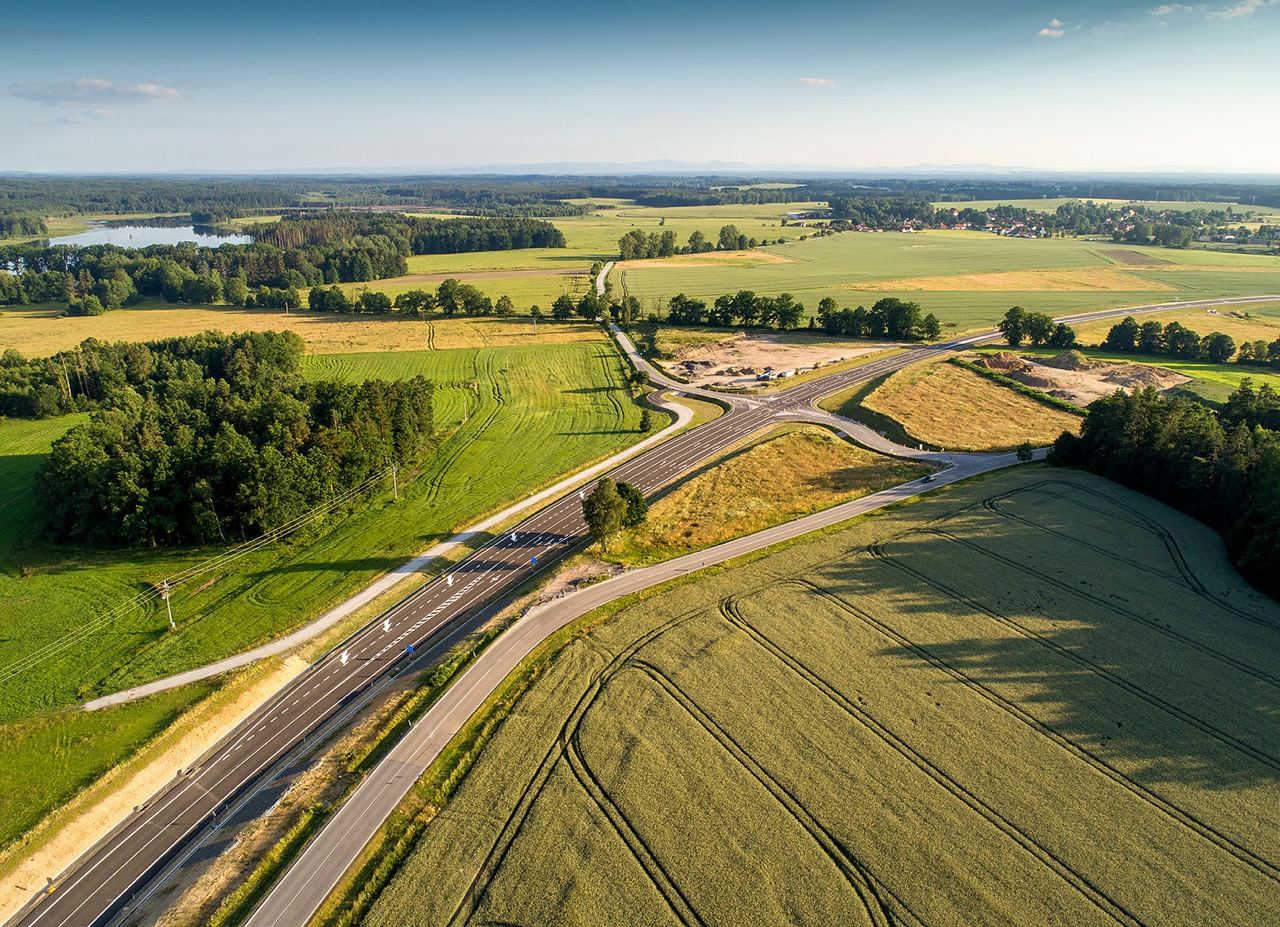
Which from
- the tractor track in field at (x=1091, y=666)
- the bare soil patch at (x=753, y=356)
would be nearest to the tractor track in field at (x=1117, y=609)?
the tractor track in field at (x=1091, y=666)

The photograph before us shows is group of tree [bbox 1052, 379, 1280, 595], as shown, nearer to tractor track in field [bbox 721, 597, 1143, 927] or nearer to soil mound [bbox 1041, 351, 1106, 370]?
soil mound [bbox 1041, 351, 1106, 370]

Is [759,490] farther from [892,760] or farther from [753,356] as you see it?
[753,356]

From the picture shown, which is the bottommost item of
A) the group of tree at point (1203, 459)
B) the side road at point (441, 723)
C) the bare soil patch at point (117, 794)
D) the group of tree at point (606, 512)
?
the bare soil patch at point (117, 794)

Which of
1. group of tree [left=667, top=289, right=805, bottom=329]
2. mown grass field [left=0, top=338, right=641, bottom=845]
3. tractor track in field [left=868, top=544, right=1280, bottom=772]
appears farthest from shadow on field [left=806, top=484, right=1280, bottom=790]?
group of tree [left=667, top=289, right=805, bottom=329]

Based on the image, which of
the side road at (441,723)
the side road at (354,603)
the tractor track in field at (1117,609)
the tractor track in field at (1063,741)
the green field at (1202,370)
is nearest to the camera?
the tractor track in field at (1063,741)

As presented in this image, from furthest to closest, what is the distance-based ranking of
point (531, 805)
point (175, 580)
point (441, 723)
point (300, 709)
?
point (175, 580), point (300, 709), point (441, 723), point (531, 805)

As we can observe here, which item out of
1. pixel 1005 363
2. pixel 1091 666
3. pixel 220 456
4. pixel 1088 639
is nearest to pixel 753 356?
pixel 1005 363

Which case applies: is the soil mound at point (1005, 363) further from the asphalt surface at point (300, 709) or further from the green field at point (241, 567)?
the green field at point (241, 567)
